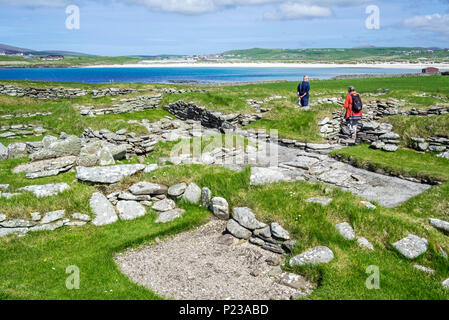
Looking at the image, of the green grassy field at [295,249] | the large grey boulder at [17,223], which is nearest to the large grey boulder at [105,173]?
the green grassy field at [295,249]

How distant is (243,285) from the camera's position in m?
7.04

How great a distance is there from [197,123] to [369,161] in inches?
552

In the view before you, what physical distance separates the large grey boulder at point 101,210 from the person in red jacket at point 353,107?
14103 millimetres

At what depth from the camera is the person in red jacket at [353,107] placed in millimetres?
17422

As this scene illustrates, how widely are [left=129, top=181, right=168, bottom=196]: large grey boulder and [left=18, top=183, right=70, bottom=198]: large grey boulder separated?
2.30 meters

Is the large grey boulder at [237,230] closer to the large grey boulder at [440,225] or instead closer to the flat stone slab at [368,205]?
the flat stone slab at [368,205]

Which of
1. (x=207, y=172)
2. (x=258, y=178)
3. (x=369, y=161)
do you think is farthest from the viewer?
(x=369, y=161)

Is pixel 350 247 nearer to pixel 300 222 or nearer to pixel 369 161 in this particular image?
pixel 300 222

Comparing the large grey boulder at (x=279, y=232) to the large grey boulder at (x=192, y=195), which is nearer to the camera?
the large grey boulder at (x=279, y=232)

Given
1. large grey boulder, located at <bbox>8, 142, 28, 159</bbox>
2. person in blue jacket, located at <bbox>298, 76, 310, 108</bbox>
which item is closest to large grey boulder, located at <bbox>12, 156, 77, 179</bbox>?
large grey boulder, located at <bbox>8, 142, 28, 159</bbox>

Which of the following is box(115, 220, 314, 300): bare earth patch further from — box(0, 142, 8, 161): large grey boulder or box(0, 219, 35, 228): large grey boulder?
box(0, 142, 8, 161): large grey boulder

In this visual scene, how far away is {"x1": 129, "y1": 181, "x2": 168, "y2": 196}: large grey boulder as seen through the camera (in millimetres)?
10609
